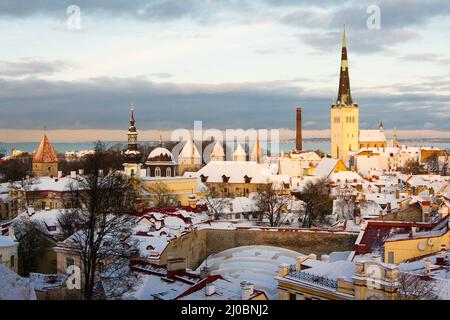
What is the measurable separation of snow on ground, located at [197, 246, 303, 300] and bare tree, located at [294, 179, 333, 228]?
10.4 m

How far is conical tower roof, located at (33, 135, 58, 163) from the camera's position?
52869 millimetres

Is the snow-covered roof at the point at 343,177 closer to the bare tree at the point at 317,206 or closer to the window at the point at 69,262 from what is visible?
the bare tree at the point at 317,206

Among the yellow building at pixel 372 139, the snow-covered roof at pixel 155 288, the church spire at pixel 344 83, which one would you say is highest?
the church spire at pixel 344 83

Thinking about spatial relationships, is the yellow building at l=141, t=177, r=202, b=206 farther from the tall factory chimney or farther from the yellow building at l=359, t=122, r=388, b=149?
the yellow building at l=359, t=122, r=388, b=149

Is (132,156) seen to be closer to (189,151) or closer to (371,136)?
(189,151)

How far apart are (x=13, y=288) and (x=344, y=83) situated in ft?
275

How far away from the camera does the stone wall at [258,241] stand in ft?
72.7

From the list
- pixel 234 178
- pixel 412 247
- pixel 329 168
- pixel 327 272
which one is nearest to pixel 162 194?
pixel 234 178

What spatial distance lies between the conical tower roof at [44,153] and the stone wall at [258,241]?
32.4 metres

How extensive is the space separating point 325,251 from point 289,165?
51.0 metres

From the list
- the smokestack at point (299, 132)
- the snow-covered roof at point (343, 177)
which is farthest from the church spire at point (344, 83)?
the snow-covered roof at point (343, 177)

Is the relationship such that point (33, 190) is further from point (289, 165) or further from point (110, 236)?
point (289, 165)

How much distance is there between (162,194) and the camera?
1640 inches
